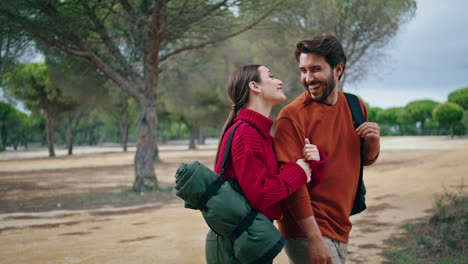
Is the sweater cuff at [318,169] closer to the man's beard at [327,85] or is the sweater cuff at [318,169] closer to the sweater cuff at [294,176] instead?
the sweater cuff at [294,176]

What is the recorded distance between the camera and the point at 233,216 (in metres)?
1.75

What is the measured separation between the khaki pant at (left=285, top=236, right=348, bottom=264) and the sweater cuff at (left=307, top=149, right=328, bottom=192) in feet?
0.92

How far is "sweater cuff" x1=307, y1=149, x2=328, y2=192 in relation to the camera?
1.85 meters

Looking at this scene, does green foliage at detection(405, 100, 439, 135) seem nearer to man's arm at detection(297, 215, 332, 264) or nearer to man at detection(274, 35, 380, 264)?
man at detection(274, 35, 380, 264)

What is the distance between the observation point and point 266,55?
21.3 m

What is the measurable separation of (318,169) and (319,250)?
1.25ft

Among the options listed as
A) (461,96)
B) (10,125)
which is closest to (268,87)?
(461,96)

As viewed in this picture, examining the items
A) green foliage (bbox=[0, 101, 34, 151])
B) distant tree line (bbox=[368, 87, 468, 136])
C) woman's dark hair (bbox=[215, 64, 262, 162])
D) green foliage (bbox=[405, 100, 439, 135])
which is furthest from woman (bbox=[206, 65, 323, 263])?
green foliage (bbox=[0, 101, 34, 151])

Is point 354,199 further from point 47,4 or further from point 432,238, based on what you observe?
point 47,4

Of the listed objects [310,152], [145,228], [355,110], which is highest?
[355,110]

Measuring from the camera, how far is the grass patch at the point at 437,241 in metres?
4.62

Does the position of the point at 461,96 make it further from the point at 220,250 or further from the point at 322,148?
the point at 220,250

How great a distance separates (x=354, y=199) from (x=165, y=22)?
9315mm

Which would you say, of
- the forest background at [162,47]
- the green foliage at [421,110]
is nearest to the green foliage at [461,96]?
the forest background at [162,47]
